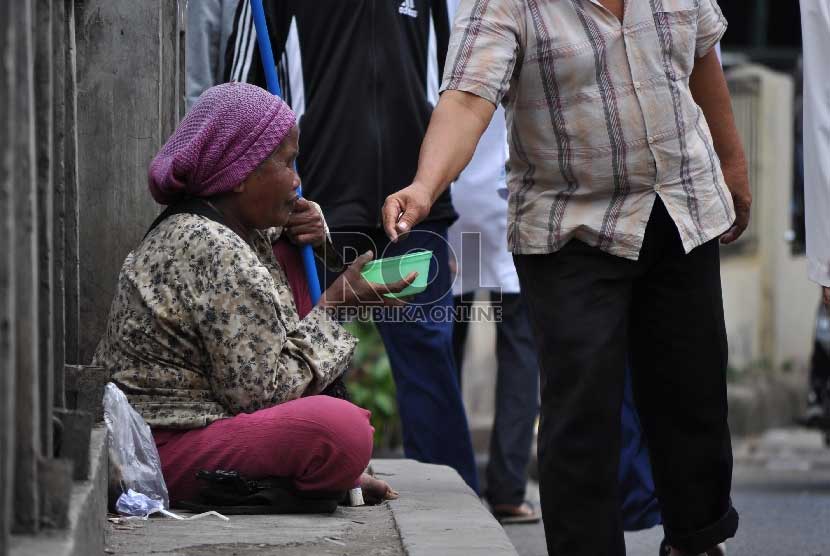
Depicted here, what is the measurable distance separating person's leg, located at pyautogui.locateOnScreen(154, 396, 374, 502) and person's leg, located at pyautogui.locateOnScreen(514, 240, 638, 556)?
1.76 feet

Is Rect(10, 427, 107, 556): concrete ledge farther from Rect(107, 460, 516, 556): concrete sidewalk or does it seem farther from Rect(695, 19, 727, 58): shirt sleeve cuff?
Rect(695, 19, 727, 58): shirt sleeve cuff

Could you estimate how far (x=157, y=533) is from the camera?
141 inches

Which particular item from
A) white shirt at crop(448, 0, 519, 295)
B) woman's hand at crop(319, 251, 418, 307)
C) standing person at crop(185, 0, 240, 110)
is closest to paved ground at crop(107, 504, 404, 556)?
woman's hand at crop(319, 251, 418, 307)

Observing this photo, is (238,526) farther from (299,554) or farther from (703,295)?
(703,295)

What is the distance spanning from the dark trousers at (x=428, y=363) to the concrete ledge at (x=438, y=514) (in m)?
0.21

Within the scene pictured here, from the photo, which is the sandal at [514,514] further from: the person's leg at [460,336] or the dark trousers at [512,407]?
the person's leg at [460,336]

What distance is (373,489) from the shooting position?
163 inches

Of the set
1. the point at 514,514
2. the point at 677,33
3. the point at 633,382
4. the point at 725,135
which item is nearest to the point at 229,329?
the point at 633,382

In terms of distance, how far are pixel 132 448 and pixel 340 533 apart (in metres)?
0.55

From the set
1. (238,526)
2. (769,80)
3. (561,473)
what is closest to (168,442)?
(238,526)

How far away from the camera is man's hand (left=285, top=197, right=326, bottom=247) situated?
429 cm

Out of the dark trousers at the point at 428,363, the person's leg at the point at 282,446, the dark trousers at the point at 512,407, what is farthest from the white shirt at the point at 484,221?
the person's leg at the point at 282,446

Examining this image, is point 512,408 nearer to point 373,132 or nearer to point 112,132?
point 373,132

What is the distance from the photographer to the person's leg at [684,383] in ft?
12.0
